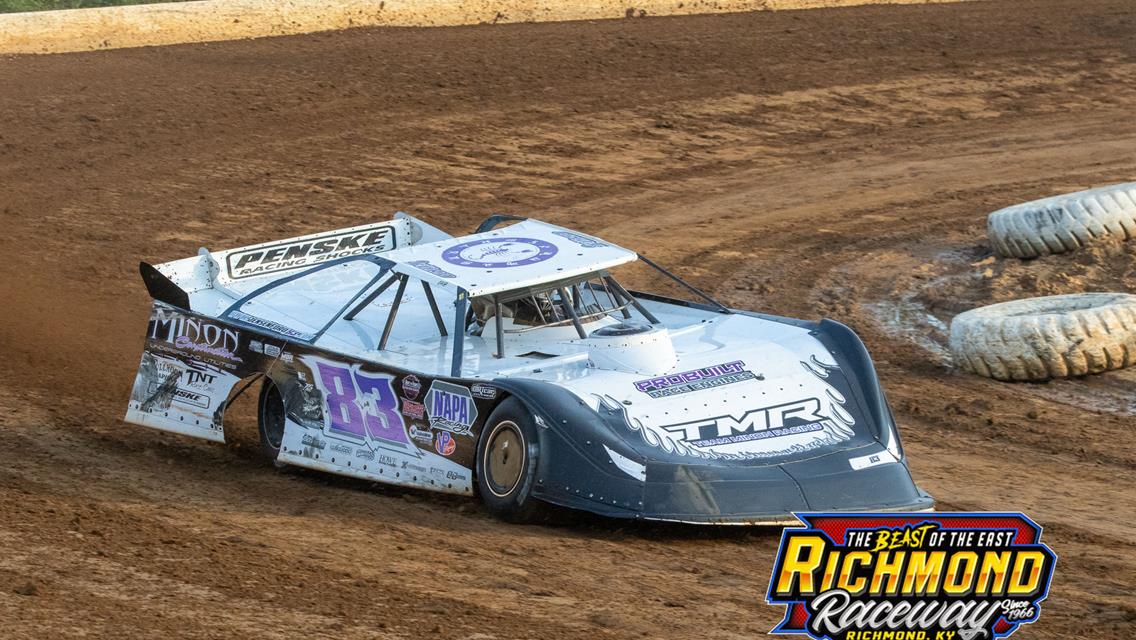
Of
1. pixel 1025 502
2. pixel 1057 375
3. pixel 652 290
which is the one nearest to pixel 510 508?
pixel 1025 502

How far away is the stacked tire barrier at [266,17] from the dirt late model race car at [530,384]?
13.5 m

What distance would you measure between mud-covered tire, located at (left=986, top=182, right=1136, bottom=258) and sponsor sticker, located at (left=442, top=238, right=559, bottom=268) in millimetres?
6616

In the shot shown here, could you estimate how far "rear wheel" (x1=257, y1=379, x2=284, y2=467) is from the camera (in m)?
9.57

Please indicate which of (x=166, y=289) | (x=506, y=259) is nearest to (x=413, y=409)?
(x=506, y=259)

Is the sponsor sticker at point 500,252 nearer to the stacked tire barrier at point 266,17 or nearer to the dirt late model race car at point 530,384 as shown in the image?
the dirt late model race car at point 530,384

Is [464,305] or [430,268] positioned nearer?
[464,305]

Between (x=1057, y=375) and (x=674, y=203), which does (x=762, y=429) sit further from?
(x=674, y=203)

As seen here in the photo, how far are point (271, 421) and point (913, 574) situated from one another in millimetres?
5525

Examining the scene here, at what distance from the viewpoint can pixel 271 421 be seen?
A: 9641mm

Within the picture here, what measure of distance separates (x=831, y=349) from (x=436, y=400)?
2.27 metres

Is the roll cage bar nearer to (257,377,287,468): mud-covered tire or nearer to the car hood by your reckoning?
(257,377,287,468): mud-covered tire

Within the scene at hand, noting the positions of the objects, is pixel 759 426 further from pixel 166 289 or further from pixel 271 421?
pixel 166 289

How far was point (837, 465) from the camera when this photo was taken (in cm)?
798

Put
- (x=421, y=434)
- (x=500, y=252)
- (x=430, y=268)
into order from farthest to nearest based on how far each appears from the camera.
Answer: (x=500, y=252) < (x=430, y=268) < (x=421, y=434)
